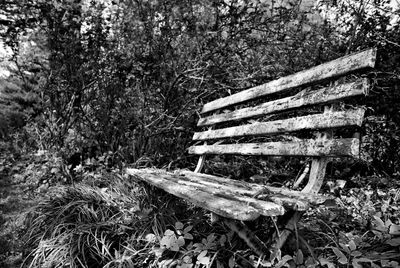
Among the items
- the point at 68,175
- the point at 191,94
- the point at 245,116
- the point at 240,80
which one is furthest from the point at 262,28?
the point at 68,175

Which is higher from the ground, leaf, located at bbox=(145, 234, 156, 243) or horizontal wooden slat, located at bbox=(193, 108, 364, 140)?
horizontal wooden slat, located at bbox=(193, 108, 364, 140)

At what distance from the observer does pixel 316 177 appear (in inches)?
55.4

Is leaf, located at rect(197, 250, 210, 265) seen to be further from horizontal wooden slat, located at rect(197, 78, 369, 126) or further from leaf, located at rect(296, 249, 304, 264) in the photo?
horizontal wooden slat, located at rect(197, 78, 369, 126)

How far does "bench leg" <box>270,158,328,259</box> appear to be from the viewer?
121 cm

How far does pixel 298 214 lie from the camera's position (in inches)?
47.0

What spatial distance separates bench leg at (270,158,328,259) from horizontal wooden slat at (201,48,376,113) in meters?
0.50

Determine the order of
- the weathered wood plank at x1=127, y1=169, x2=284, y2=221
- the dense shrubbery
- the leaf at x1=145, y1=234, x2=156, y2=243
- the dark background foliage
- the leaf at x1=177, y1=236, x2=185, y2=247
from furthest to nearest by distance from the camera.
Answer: the dark background foliage, the dense shrubbery, the leaf at x1=145, y1=234, x2=156, y2=243, the leaf at x1=177, y1=236, x2=185, y2=247, the weathered wood plank at x1=127, y1=169, x2=284, y2=221

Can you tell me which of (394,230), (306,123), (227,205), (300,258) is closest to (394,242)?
(394,230)

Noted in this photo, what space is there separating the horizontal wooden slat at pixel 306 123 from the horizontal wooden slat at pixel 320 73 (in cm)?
24

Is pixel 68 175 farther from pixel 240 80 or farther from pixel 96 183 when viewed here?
pixel 240 80

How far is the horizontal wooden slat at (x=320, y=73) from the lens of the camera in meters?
1.34

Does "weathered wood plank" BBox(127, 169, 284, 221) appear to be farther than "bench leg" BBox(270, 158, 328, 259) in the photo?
No

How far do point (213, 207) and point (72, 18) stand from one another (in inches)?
131

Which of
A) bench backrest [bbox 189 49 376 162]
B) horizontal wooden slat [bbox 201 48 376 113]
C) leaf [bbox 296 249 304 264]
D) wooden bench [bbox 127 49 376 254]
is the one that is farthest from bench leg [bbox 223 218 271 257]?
horizontal wooden slat [bbox 201 48 376 113]
